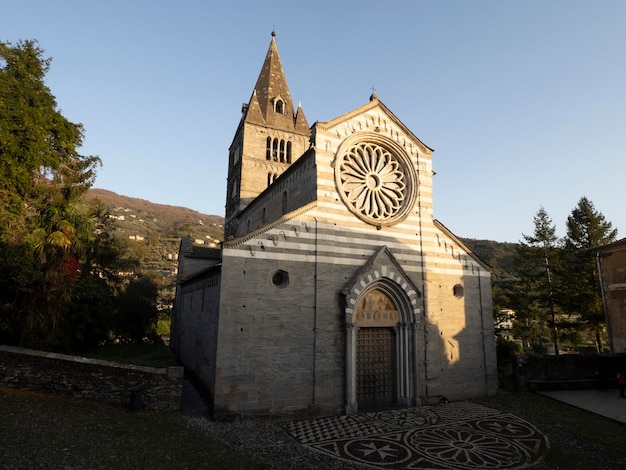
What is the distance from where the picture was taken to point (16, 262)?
13336mm

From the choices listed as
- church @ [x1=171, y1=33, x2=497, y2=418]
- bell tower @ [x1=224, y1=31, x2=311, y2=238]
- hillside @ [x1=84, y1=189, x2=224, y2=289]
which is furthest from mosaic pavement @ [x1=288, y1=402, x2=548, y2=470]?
hillside @ [x1=84, y1=189, x2=224, y2=289]

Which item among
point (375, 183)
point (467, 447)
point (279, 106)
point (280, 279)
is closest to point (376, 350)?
point (467, 447)

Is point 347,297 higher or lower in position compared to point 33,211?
lower

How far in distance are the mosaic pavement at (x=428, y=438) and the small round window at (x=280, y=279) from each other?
5.02 m

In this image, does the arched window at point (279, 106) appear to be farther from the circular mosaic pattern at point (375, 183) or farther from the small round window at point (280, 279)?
the small round window at point (280, 279)

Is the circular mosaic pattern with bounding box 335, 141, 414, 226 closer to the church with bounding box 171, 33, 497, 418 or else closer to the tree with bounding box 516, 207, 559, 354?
the church with bounding box 171, 33, 497, 418

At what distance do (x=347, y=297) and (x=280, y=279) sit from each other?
2.89 metres

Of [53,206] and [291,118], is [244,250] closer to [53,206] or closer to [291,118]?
[53,206]

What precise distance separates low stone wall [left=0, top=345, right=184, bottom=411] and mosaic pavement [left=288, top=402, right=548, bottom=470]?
4694 millimetres

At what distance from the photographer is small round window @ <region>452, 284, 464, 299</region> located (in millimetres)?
17630

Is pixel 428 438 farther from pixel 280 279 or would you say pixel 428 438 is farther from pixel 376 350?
pixel 280 279

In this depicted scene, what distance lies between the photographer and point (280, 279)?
1405 centimetres

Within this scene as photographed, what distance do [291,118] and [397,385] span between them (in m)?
26.7

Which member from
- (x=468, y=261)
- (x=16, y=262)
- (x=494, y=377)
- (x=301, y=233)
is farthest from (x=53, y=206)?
Result: (x=494, y=377)
